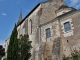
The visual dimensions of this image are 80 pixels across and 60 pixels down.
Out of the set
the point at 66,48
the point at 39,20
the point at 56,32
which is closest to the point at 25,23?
the point at 39,20

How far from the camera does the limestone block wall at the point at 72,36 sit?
1597 centimetres

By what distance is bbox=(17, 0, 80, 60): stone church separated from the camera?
54.3 feet

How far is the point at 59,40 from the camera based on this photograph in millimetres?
17328

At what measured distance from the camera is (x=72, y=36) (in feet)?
54.3

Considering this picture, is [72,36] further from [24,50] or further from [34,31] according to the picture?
[34,31]

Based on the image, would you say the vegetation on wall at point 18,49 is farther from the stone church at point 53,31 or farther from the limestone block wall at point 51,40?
the limestone block wall at point 51,40

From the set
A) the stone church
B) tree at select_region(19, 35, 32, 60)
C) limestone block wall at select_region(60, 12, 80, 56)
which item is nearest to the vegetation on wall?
tree at select_region(19, 35, 32, 60)

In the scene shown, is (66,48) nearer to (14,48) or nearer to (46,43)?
(46,43)

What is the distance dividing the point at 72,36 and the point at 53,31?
3.25 metres

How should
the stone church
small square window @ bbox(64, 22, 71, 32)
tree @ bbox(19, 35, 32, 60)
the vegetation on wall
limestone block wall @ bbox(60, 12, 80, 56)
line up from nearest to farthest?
limestone block wall @ bbox(60, 12, 80, 56), the stone church, the vegetation on wall, small square window @ bbox(64, 22, 71, 32), tree @ bbox(19, 35, 32, 60)

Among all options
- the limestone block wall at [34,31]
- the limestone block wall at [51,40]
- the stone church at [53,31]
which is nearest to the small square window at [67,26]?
the stone church at [53,31]

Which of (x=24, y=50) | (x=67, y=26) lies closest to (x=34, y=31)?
(x=24, y=50)

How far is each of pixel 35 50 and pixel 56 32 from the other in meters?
5.06

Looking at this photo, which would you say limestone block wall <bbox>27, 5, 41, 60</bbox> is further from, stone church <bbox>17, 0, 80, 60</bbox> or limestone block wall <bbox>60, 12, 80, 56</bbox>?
limestone block wall <bbox>60, 12, 80, 56</bbox>
